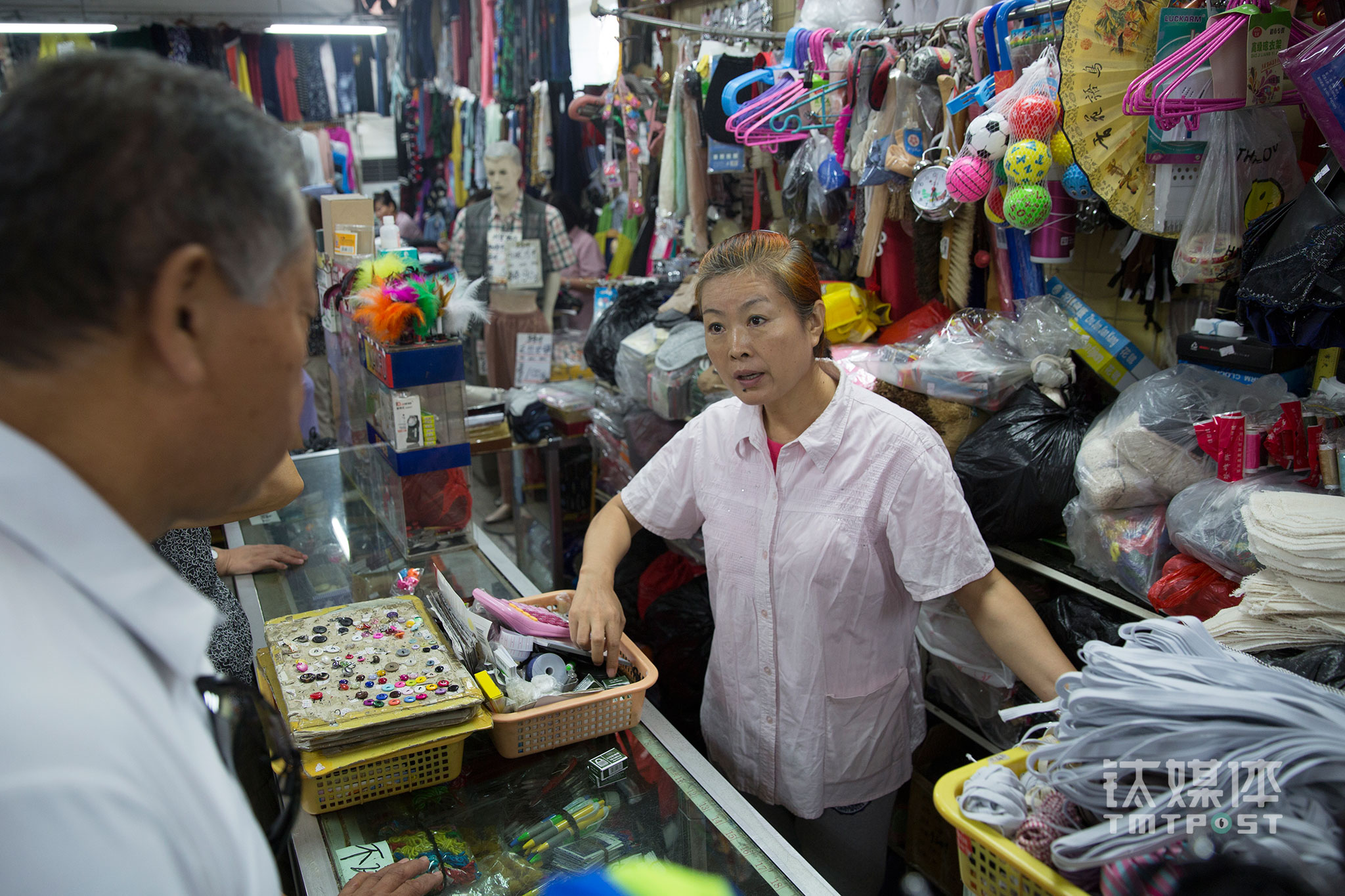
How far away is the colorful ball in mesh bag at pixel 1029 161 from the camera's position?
87.3 inches

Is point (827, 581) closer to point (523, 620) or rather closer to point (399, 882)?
point (523, 620)

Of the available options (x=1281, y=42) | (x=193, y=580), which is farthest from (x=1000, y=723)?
(x=193, y=580)

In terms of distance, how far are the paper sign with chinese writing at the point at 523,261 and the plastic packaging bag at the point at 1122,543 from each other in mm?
4016

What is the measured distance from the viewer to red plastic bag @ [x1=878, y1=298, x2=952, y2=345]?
2910mm

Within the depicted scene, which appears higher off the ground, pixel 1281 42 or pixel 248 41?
pixel 248 41

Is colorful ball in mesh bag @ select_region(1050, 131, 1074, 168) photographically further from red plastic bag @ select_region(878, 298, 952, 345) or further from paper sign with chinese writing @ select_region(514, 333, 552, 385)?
paper sign with chinese writing @ select_region(514, 333, 552, 385)

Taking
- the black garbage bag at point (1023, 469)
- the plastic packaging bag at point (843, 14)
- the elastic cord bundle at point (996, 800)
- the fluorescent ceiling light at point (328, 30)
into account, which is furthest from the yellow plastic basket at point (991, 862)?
the fluorescent ceiling light at point (328, 30)

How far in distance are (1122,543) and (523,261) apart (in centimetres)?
423

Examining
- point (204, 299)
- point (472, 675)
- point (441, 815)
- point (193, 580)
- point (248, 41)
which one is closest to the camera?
point (204, 299)

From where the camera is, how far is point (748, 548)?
1.87 meters

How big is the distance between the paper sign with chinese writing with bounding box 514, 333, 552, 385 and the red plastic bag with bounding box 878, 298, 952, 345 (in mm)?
2323

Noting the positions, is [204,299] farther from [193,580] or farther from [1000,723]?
[1000,723]

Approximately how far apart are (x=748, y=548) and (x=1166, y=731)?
97 cm

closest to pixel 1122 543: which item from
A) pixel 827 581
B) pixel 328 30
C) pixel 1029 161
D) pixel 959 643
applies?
pixel 959 643
